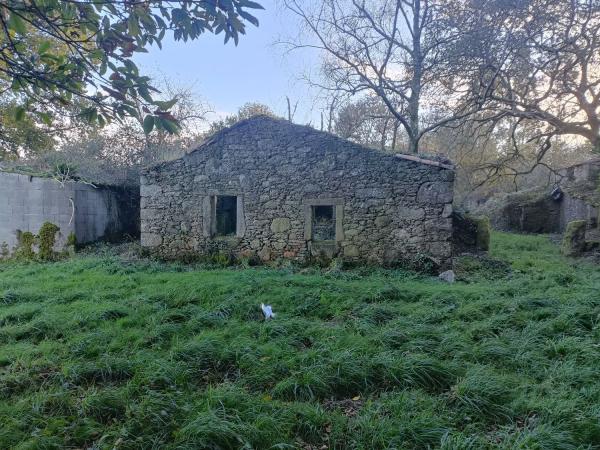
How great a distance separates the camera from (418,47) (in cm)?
1341

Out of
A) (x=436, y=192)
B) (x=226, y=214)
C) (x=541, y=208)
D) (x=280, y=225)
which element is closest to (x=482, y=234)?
(x=436, y=192)

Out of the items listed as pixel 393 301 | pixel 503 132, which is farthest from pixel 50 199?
pixel 503 132

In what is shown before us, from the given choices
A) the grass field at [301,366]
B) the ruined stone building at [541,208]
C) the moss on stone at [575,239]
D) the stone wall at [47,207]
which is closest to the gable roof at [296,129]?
the grass field at [301,366]

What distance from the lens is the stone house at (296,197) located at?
799 centimetres

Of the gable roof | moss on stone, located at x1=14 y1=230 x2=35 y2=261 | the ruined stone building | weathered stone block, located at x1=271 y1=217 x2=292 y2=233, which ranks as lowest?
moss on stone, located at x1=14 y1=230 x2=35 y2=261

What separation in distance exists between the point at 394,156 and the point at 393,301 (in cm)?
372

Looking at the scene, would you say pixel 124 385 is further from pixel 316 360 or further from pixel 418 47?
pixel 418 47

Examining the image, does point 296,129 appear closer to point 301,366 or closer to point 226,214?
point 226,214

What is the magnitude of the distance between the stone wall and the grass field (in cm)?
443

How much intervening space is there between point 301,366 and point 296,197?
5517 millimetres

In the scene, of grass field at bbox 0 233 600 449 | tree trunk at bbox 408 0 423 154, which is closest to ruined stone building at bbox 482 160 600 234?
tree trunk at bbox 408 0 423 154

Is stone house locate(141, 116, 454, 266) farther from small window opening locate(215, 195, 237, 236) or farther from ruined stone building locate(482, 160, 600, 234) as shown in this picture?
ruined stone building locate(482, 160, 600, 234)

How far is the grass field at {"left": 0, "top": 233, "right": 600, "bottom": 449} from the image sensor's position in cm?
254

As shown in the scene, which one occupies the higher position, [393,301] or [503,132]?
[503,132]
